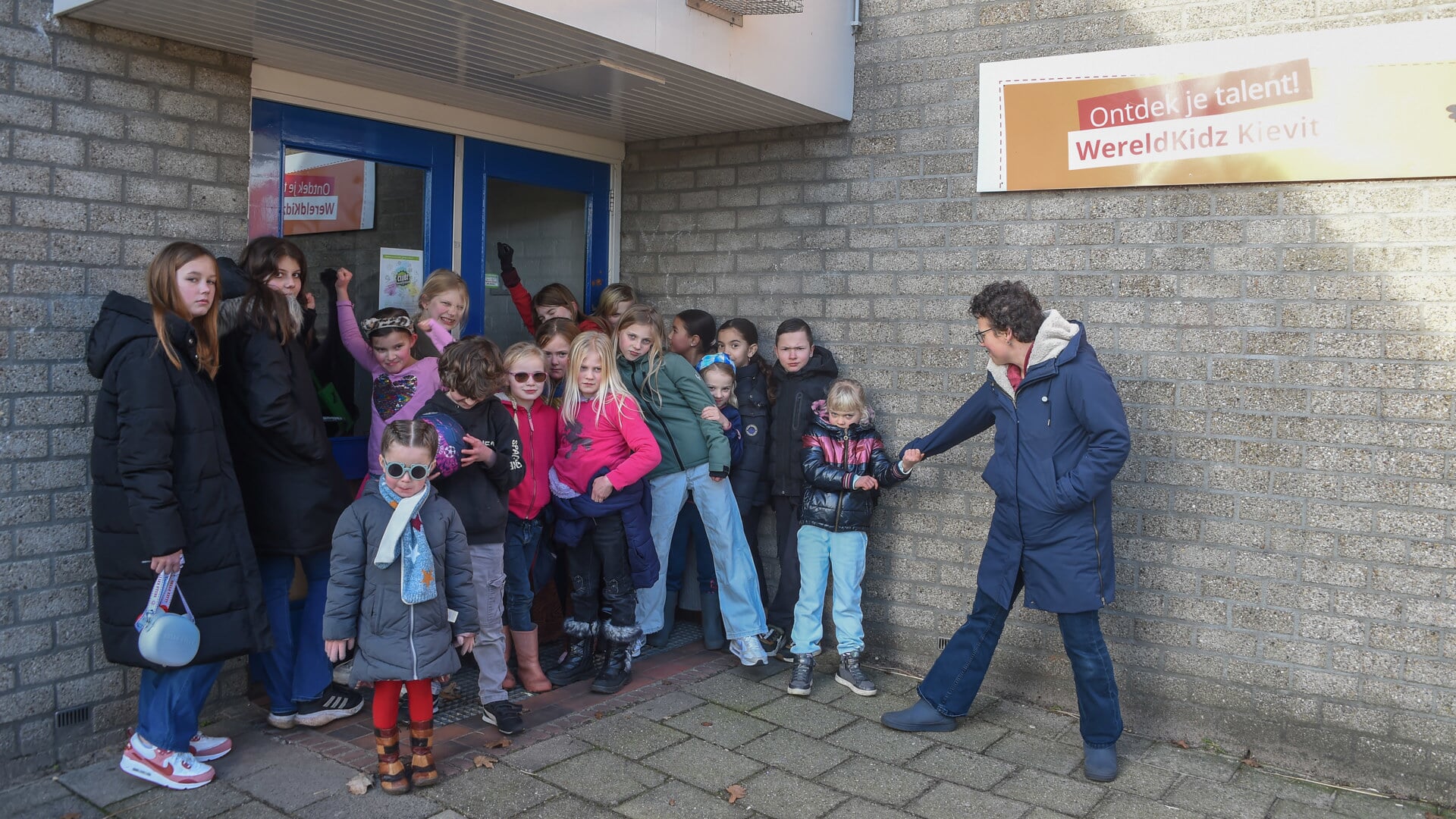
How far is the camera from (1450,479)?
4.14 meters

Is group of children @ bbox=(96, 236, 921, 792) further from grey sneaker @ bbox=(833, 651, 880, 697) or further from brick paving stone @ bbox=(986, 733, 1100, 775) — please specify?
brick paving stone @ bbox=(986, 733, 1100, 775)

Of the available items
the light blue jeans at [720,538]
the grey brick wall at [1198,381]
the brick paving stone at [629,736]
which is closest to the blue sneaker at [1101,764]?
the grey brick wall at [1198,381]

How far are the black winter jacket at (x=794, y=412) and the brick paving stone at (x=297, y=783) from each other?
8.20 feet

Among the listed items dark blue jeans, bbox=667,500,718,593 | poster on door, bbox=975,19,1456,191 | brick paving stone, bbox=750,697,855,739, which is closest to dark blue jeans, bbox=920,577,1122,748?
brick paving stone, bbox=750,697,855,739

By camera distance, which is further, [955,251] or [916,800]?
[955,251]

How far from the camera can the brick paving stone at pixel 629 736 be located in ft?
14.4

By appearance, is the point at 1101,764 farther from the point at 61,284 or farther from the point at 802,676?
the point at 61,284

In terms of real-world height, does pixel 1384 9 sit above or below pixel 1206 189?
above

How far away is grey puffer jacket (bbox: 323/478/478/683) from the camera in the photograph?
147 inches

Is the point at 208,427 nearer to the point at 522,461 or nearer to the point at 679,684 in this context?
the point at 522,461

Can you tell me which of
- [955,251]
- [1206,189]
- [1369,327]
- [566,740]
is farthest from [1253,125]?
[566,740]

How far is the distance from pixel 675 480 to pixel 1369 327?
123 inches

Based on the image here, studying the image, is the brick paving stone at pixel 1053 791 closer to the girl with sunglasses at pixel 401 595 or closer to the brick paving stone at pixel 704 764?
the brick paving stone at pixel 704 764

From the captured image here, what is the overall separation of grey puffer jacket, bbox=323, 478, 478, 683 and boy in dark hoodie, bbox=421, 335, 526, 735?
19.0 inches
